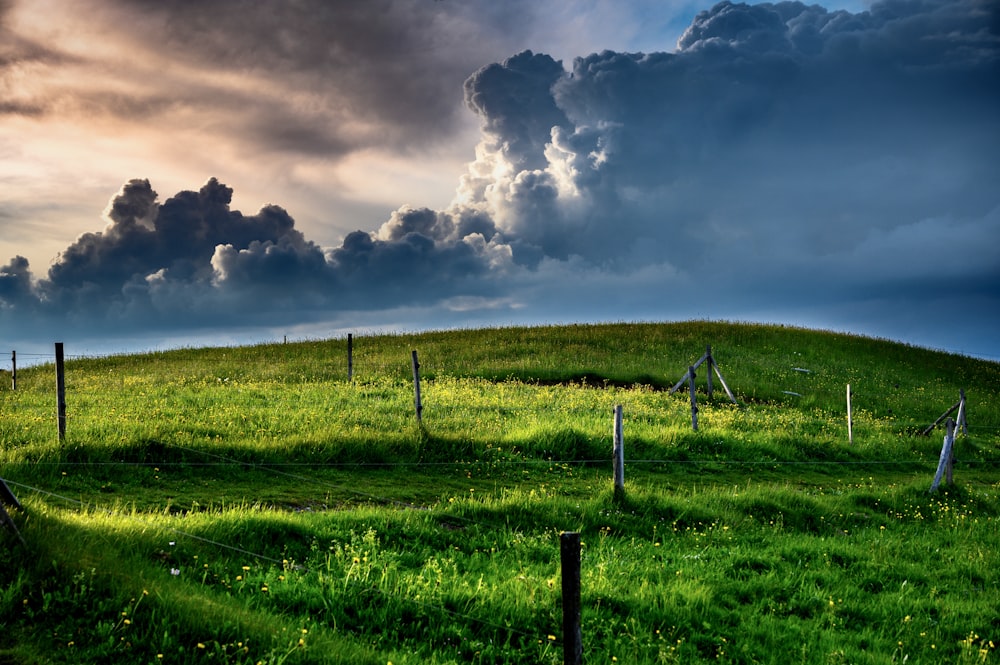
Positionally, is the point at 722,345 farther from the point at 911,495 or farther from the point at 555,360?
the point at 911,495

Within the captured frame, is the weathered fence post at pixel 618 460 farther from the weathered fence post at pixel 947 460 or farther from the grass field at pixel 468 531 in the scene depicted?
the weathered fence post at pixel 947 460

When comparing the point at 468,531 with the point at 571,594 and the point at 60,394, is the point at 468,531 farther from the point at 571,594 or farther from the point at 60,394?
the point at 60,394

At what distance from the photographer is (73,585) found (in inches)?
305

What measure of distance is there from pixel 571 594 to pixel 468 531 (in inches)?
268

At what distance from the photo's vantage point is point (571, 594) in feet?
19.3

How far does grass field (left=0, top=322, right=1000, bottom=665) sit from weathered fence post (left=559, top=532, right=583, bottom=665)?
249cm

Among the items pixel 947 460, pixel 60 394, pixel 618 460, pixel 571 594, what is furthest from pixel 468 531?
pixel 947 460

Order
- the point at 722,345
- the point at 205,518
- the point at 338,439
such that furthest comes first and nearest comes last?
the point at 722,345
the point at 338,439
the point at 205,518

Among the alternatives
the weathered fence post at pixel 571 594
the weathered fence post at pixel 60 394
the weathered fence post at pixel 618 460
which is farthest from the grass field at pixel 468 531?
the weathered fence post at pixel 571 594

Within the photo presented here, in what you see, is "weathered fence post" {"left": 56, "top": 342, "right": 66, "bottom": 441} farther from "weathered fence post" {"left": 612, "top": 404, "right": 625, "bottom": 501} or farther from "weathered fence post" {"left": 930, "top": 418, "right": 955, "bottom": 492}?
"weathered fence post" {"left": 930, "top": 418, "right": 955, "bottom": 492}

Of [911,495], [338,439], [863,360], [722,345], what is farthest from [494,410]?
[863,360]

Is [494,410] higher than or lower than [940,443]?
higher

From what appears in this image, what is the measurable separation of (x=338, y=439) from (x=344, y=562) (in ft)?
30.7

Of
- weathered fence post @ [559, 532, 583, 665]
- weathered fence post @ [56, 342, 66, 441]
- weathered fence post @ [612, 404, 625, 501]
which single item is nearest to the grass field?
weathered fence post @ [612, 404, 625, 501]
